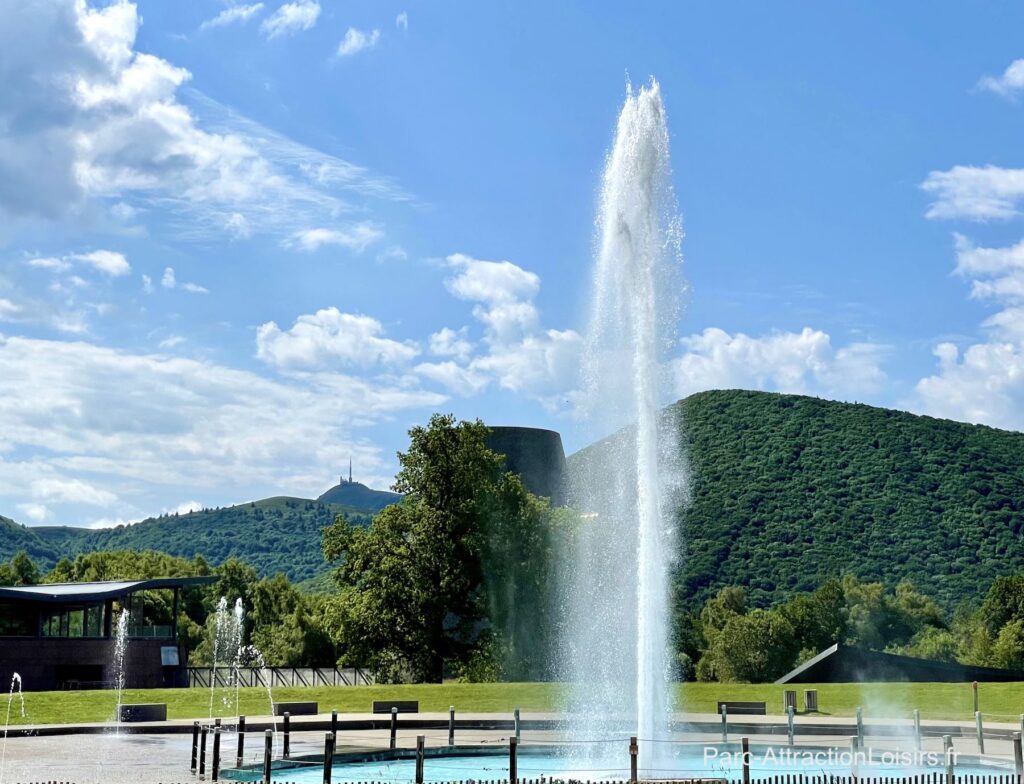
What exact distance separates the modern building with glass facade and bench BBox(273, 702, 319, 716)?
2022 cm

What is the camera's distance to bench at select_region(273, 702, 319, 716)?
40125 millimetres

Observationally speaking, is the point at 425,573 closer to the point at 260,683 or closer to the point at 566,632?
the point at 566,632

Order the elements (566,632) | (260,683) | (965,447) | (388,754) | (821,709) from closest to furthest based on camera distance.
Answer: (388,754), (821,709), (566,632), (260,683), (965,447)

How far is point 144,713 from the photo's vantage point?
3972 centimetres

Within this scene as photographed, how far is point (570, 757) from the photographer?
94.3 feet

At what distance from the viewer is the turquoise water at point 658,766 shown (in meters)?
25.6

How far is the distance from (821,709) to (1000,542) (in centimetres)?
7946

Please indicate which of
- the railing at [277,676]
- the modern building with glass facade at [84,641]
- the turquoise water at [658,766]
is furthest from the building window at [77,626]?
the turquoise water at [658,766]

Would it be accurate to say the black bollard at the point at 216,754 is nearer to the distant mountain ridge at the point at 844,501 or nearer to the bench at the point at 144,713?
the bench at the point at 144,713

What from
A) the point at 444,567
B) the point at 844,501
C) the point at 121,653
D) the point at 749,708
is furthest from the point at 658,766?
the point at 844,501

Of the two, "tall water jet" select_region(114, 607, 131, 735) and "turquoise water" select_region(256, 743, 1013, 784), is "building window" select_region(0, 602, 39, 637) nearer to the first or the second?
"tall water jet" select_region(114, 607, 131, 735)

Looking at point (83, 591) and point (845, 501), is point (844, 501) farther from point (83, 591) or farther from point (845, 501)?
point (83, 591)

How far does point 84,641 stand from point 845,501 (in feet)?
276

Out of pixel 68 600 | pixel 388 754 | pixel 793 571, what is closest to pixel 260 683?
pixel 68 600
